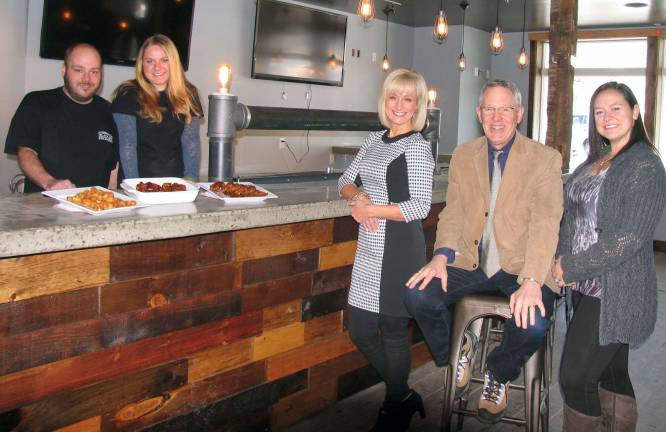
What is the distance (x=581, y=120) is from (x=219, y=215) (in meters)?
8.37

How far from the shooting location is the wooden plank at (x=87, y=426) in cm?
202

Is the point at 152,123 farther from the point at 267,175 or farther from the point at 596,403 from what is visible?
the point at 596,403

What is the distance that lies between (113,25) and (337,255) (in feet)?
12.9

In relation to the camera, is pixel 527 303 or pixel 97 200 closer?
pixel 97 200

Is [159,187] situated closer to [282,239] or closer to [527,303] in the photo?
[282,239]

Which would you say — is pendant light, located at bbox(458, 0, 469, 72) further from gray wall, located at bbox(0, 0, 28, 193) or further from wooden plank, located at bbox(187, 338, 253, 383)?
wooden plank, located at bbox(187, 338, 253, 383)

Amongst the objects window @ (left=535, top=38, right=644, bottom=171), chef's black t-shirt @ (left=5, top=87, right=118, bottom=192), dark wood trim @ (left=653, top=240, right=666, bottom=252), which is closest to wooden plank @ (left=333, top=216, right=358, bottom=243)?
chef's black t-shirt @ (left=5, top=87, right=118, bottom=192)

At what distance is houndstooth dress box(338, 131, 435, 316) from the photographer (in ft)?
8.03

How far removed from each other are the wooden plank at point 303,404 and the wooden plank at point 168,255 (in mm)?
715

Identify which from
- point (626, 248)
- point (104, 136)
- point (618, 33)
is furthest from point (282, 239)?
Answer: point (618, 33)

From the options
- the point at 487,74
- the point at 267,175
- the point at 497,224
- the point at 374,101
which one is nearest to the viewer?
the point at 497,224

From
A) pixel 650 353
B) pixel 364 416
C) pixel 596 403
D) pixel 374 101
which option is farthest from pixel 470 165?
pixel 374 101

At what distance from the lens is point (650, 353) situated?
408 cm

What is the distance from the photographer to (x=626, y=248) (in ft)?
7.02
